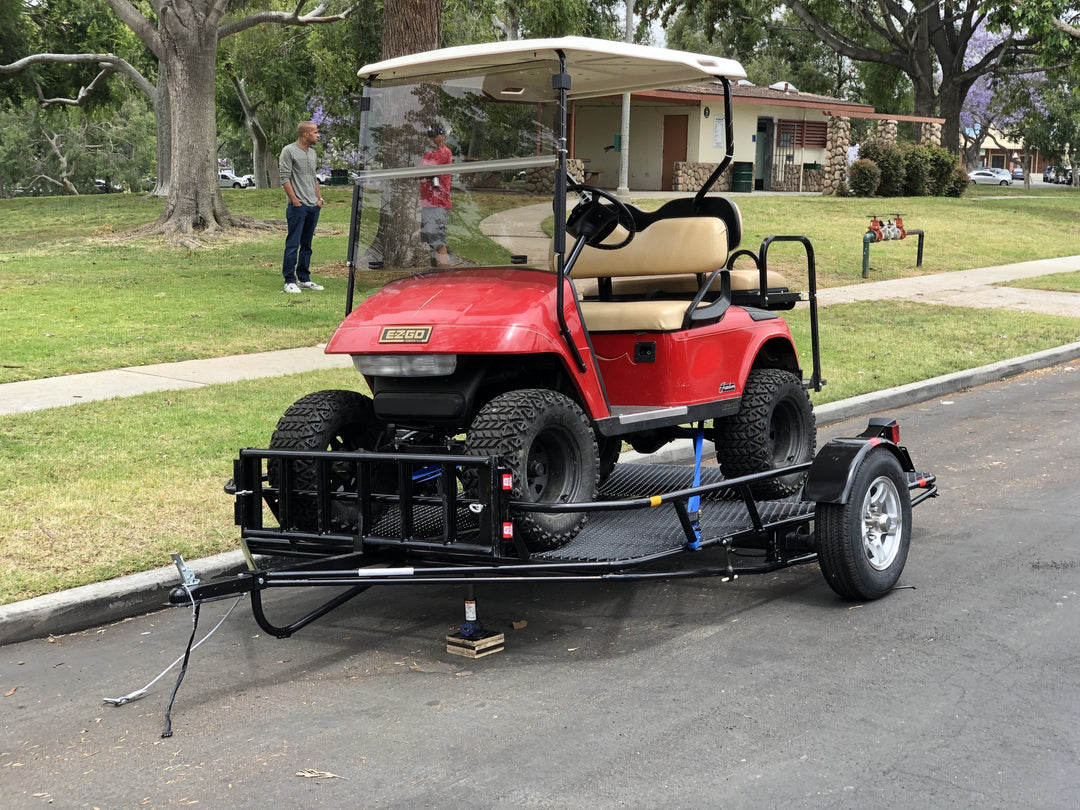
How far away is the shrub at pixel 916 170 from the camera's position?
111ft

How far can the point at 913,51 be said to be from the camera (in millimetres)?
42125

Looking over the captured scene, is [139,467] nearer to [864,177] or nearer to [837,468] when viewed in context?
[837,468]

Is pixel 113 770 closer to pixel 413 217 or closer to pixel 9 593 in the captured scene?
pixel 9 593

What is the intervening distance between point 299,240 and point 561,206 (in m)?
10.1

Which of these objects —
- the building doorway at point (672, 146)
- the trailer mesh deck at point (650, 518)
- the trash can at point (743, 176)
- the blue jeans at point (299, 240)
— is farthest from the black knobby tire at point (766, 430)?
the building doorway at point (672, 146)

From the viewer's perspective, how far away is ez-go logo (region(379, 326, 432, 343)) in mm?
4832

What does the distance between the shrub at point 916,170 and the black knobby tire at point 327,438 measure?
3101cm

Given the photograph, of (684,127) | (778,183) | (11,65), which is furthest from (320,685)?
(778,183)

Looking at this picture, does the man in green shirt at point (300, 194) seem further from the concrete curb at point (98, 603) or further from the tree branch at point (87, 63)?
the tree branch at point (87, 63)

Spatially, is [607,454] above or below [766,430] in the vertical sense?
below

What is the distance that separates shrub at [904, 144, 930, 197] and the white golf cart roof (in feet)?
97.8

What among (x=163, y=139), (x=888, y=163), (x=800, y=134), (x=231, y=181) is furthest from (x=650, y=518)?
(x=231, y=181)

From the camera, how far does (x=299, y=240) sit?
14.7 meters

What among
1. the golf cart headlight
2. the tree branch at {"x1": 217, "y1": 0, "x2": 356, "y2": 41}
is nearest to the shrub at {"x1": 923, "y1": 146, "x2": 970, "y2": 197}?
the tree branch at {"x1": 217, "y1": 0, "x2": 356, "y2": 41}
